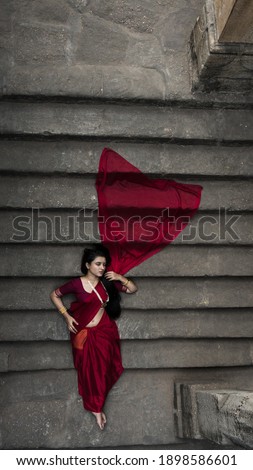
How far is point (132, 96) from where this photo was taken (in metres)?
5.29

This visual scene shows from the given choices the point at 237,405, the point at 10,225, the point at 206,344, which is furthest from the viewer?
the point at 206,344

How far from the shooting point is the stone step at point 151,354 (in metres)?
5.83

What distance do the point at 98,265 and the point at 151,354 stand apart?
121cm

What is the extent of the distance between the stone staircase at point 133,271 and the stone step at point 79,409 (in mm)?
11

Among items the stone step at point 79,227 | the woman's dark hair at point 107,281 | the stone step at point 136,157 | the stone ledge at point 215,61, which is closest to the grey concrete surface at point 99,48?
the stone ledge at point 215,61

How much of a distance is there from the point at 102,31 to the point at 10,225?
208 centimetres

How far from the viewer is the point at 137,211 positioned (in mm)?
5711

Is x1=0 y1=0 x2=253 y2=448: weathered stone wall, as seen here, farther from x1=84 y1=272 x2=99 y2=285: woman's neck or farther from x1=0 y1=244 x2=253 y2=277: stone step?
x1=84 y1=272 x2=99 y2=285: woman's neck

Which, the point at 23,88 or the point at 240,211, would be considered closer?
the point at 23,88

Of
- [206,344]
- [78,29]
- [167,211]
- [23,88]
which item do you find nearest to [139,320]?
[206,344]

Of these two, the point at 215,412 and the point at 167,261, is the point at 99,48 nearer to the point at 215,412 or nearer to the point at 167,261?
the point at 167,261

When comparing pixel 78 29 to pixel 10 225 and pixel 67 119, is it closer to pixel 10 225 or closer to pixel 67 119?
pixel 67 119

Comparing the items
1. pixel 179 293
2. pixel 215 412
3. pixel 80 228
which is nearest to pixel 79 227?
pixel 80 228

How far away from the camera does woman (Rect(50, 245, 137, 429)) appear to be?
5.59 m
